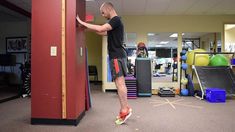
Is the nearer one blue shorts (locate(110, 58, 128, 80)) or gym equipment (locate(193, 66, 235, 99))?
blue shorts (locate(110, 58, 128, 80))

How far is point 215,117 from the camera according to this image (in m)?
3.66

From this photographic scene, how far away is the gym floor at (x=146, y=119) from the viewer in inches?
116

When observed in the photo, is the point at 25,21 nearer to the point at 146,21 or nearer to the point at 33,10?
the point at 146,21

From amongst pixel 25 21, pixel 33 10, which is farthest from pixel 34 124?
pixel 25 21

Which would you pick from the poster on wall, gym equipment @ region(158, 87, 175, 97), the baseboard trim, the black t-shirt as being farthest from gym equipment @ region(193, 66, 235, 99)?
the poster on wall

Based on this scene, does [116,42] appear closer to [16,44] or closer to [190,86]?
[190,86]

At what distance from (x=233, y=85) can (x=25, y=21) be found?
24.1ft

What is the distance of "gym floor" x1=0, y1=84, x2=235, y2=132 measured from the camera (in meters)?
2.94

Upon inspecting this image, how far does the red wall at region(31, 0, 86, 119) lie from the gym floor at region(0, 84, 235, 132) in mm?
285

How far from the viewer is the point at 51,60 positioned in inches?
123

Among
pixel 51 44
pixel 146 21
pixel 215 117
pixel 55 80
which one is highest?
pixel 146 21

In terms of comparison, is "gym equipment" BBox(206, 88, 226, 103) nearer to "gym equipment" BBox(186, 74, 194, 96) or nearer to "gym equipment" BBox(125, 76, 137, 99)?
"gym equipment" BBox(186, 74, 194, 96)

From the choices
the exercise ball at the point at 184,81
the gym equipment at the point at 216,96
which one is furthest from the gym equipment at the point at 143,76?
the gym equipment at the point at 216,96

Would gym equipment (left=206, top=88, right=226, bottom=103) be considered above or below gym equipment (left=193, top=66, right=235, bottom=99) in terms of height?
below
